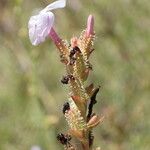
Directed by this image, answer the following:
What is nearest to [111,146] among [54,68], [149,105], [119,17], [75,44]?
[149,105]

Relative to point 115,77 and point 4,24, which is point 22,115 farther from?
point 4,24

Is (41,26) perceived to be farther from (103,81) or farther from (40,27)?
(103,81)

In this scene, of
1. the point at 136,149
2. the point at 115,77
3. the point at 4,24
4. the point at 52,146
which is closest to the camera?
the point at 136,149

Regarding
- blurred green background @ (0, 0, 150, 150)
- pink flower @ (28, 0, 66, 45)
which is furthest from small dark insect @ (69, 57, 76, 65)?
blurred green background @ (0, 0, 150, 150)

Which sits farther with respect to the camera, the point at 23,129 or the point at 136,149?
the point at 23,129

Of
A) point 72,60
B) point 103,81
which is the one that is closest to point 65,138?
point 72,60

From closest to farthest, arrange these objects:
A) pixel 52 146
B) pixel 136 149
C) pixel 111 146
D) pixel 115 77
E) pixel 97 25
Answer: pixel 136 149 → pixel 52 146 → pixel 111 146 → pixel 115 77 → pixel 97 25

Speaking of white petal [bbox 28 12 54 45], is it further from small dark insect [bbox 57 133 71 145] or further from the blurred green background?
the blurred green background
